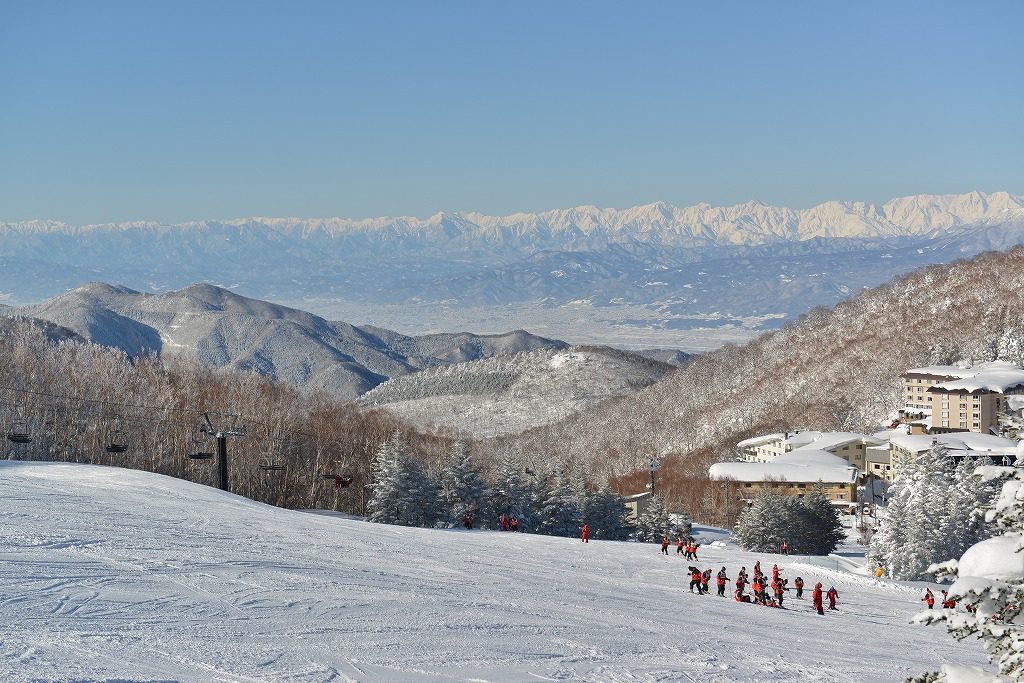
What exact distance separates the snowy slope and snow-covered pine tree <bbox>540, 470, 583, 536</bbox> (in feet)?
57.3

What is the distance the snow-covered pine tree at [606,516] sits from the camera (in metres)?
49.2

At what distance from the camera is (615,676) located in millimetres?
15391

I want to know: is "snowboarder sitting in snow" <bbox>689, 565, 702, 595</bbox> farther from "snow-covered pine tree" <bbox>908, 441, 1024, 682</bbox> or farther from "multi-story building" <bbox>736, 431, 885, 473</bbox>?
"multi-story building" <bbox>736, 431, 885, 473</bbox>

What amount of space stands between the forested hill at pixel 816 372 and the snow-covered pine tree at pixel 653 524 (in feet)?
177

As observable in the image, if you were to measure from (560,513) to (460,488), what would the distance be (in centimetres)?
554

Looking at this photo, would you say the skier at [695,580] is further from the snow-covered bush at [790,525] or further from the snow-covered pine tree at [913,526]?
the snow-covered bush at [790,525]

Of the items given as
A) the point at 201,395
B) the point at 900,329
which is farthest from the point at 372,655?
the point at 900,329

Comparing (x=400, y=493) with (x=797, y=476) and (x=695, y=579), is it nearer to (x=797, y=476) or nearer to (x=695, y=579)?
(x=695, y=579)

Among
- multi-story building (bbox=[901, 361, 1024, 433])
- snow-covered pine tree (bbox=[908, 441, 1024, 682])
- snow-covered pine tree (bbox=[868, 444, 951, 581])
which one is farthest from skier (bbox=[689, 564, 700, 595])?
multi-story building (bbox=[901, 361, 1024, 433])

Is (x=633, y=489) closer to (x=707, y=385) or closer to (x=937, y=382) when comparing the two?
(x=937, y=382)

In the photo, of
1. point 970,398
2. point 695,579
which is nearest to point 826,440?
point 970,398

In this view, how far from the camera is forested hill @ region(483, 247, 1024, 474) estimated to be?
123250 mm

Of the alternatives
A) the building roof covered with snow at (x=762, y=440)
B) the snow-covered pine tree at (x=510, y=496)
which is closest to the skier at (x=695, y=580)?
the snow-covered pine tree at (x=510, y=496)

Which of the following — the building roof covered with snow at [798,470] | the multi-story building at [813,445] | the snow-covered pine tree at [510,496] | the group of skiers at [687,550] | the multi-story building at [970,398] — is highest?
the multi-story building at [970,398]
